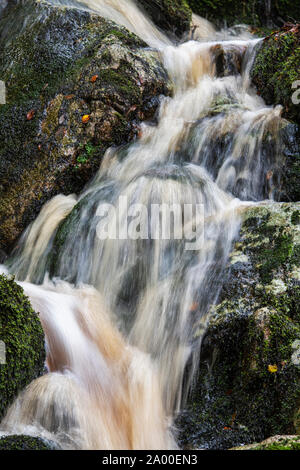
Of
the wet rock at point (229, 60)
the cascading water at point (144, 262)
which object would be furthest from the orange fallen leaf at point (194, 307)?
the wet rock at point (229, 60)

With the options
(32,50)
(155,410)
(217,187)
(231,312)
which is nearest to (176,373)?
(155,410)

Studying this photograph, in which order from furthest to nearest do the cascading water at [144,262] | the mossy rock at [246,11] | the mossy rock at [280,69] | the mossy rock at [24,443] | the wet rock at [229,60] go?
the mossy rock at [246,11] → the wet rock at [229,60] → the mossy rock at [280,69] → the cascading water at [144,262] → the mossy rock at [24,443]

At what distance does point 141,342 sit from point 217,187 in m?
2.18

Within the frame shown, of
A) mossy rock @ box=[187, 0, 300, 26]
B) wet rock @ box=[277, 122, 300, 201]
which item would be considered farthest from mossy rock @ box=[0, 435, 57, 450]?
mossy rock @ box=[187, 0, 300, 26]

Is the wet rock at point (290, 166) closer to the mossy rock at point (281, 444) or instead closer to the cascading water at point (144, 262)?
the cascading water at point (144, 262)

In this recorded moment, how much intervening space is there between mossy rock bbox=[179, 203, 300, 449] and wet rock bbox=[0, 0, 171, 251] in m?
3.02

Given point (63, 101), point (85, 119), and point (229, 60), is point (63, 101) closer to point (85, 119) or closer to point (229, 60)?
point (85, 119)

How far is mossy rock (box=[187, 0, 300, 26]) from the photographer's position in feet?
35.9

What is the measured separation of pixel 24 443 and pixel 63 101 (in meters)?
4.88

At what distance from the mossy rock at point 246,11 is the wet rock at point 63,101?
Result: 4804mm

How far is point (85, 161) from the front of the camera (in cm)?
627

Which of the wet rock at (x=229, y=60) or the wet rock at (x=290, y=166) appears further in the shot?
the wet rock at (x=229, y=60)

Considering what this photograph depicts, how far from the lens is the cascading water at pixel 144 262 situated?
3459mm
